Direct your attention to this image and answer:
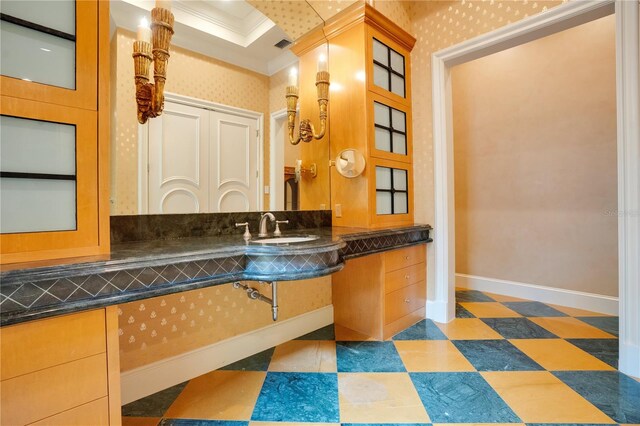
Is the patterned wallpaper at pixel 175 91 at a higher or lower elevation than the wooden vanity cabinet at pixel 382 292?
higher

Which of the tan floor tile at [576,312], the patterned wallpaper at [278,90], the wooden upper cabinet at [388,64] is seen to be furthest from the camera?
the tan floor tile at [576,312]

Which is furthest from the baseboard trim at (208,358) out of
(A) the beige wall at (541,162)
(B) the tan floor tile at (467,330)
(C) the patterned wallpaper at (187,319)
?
(A) the beige wall at (541,162)

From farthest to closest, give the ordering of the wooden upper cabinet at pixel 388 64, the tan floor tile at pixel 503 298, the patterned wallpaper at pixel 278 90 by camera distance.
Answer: the tan floor tile at pixel 503 298 < the wooden upper cabinet at pixel 388 64 < the patterned wallpaper at pixel 278 90

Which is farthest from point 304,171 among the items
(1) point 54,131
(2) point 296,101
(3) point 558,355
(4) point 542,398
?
(3) point 558,355

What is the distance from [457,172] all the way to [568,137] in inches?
41.3

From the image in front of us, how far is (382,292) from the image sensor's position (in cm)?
209

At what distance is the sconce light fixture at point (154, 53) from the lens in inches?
52.6

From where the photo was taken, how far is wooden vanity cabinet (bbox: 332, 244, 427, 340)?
6.91 ft

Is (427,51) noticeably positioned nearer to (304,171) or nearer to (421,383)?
(304,171)

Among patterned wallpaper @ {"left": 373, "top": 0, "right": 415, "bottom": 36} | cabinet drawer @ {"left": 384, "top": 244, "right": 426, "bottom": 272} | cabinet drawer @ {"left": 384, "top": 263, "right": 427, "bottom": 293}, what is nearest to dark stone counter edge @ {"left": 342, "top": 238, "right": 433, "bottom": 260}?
cabinet drawer @ {"left": 384, "top": 244, "right": 426, "bottom": 272}

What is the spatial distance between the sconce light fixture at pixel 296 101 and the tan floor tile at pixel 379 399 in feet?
5.42

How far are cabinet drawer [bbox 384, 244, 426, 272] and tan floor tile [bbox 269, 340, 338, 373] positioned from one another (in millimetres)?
712

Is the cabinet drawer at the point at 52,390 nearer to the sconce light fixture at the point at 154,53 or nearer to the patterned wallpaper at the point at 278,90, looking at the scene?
the sconce light fixture at the point at 154,53

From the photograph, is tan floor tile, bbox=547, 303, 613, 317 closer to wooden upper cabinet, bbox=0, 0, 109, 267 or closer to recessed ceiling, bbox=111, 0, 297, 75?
recessed ceiling, bbox=111, 0, 297, 75
